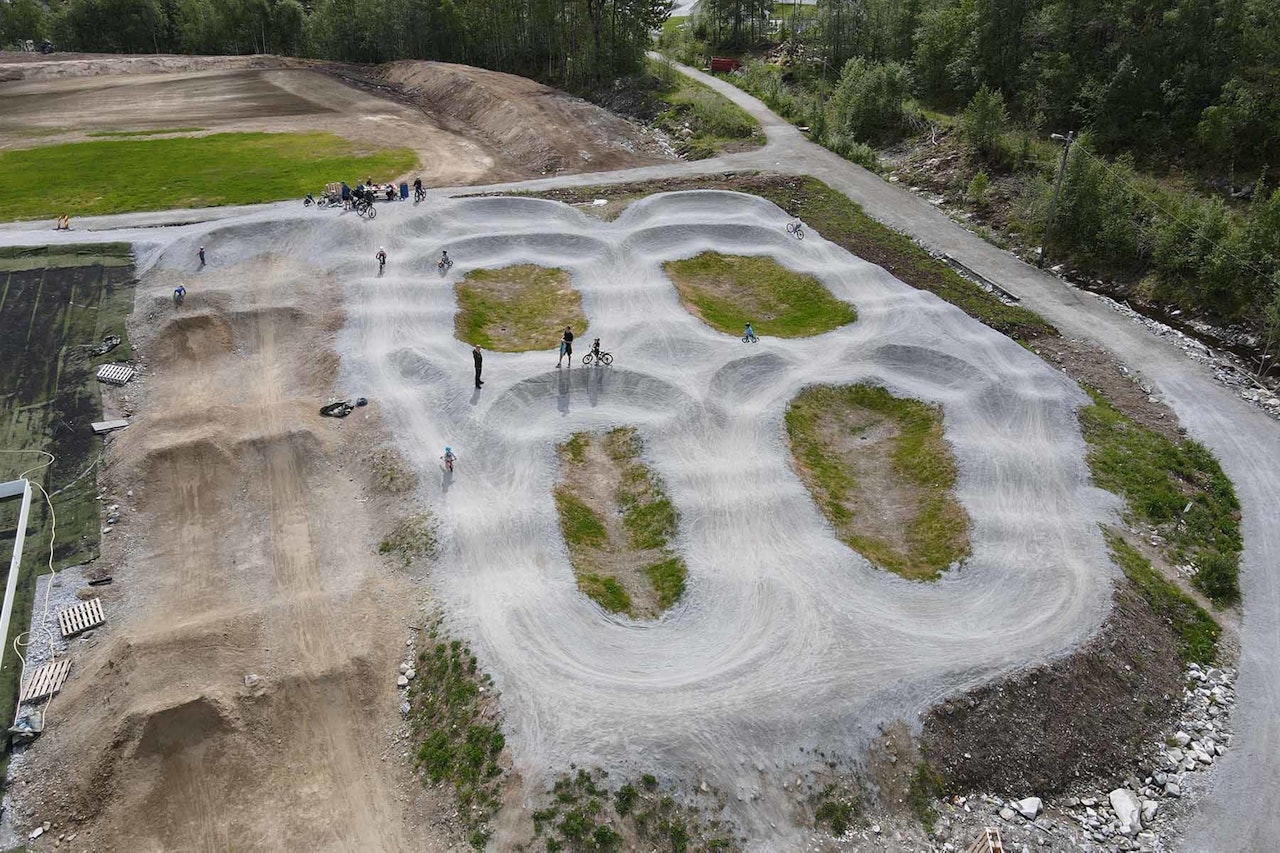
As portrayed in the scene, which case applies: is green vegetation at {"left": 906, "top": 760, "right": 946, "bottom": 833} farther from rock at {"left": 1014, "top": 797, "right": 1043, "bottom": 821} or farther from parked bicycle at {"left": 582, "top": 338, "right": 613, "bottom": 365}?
parked bicycle at {"left": 582, "top": 338, "right": 613, "bottom": 365}

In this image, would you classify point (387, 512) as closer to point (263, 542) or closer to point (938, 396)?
point (263, 542)

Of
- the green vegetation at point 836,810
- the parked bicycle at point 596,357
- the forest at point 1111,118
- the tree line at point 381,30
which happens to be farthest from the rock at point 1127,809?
the tree line at point 381,30

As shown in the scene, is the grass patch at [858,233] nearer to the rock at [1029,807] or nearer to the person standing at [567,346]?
the person standing at [567,346]

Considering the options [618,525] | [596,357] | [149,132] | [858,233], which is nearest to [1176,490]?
[618,525]

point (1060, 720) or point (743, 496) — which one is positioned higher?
point (743, 496)

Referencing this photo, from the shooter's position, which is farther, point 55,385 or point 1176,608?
point 55,385

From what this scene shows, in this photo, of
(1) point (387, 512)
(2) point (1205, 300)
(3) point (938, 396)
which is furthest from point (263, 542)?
(2) point (1205, 300)

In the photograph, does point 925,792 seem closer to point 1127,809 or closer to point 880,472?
point 1127,809
